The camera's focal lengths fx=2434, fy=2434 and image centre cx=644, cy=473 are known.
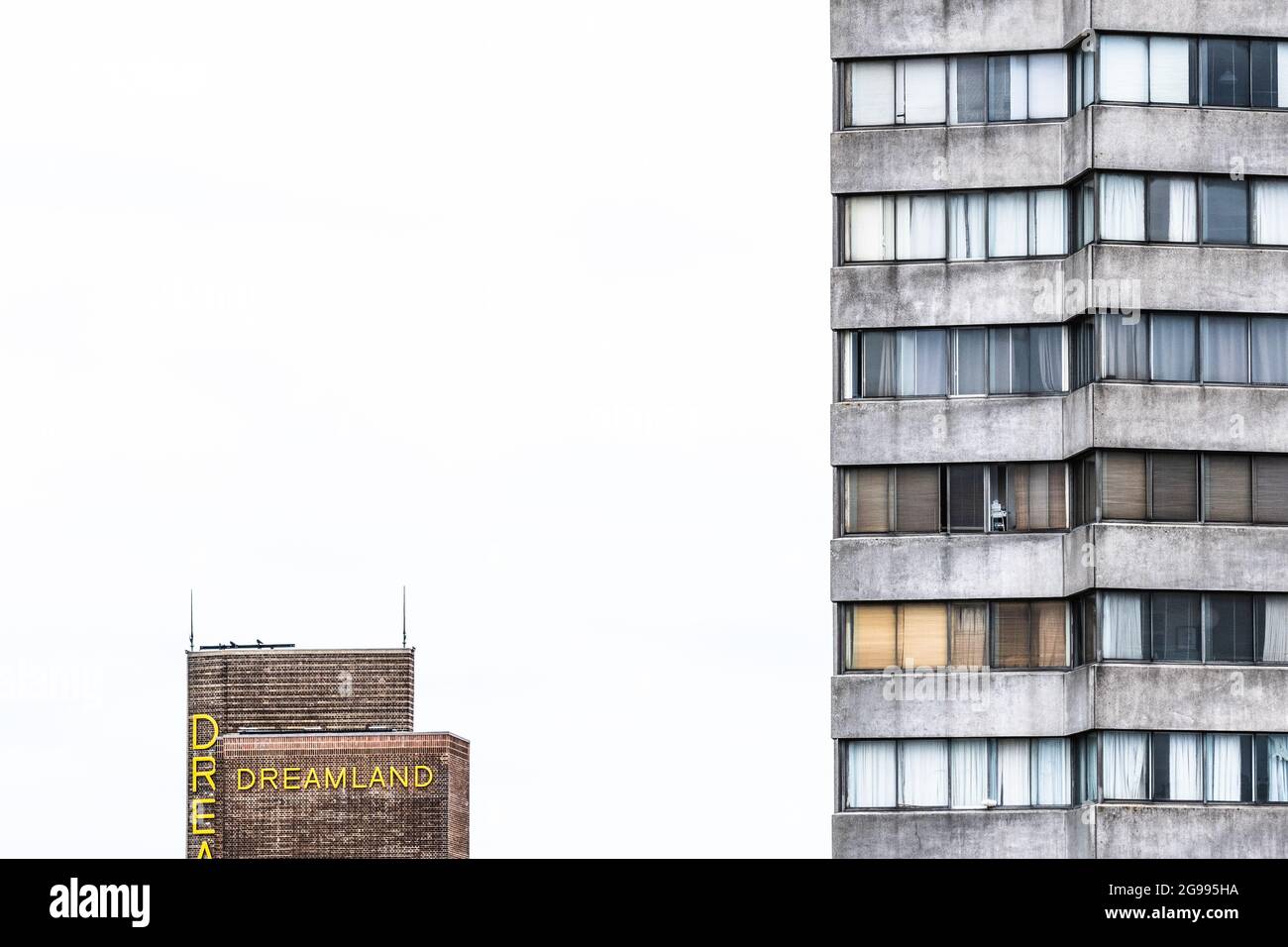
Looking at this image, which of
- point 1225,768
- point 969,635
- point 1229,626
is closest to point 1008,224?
point 969,635

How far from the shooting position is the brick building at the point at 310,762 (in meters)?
171

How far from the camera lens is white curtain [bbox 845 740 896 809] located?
2970 inches

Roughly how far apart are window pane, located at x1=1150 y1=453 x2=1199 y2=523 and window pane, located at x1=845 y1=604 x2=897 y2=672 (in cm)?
905

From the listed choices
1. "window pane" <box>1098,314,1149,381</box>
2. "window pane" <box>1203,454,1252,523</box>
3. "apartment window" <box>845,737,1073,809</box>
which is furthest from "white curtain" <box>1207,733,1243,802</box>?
"window pane" <box>1098,314,1149,381</box>

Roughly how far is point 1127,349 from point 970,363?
16.2 feet

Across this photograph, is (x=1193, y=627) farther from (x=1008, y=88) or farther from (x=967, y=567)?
(x=1008, y=88)

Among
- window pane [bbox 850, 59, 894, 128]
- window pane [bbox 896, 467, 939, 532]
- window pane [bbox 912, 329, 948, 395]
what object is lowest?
window pane [bbox 896, 467, 939, 532]

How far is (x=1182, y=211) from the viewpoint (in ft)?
251

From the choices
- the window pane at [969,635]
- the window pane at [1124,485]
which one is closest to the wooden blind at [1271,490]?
the window pane at [969,635]

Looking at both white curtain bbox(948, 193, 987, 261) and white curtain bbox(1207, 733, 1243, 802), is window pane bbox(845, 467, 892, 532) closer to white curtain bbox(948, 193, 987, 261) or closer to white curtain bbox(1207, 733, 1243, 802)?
white curtain bbox(948, 193, 987, 261)

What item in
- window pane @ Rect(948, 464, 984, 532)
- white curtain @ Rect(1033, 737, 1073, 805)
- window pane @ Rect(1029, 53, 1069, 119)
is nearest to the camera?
white curtain @ Rect(1033, 737, 1073, 805)
